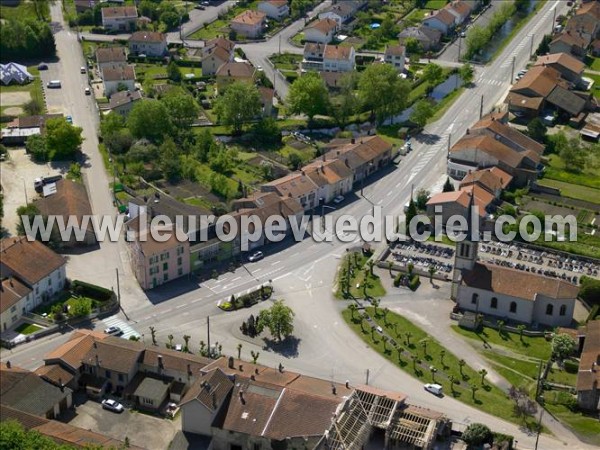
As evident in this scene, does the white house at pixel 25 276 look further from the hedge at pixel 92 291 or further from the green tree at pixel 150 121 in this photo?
the green tree at pixel 150 121

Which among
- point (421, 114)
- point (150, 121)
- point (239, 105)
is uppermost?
point (239, 105)

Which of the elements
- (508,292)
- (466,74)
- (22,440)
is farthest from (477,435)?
(466,74)

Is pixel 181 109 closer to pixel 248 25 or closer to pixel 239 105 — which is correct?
pixel 239 105

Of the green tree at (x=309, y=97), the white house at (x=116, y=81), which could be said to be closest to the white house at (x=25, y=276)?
the green tree at (x=309, y=97)

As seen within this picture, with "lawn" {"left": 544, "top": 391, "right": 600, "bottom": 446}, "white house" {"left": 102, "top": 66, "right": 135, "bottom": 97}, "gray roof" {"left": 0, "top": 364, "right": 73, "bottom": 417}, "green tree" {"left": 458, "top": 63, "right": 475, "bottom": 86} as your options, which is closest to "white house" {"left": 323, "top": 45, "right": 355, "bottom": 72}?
→ "green tree" {"left": 458, "top": 63, "right": 475, "bottom": 86}

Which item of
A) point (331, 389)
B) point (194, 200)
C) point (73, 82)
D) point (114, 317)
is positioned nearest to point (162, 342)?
point (114, 317)

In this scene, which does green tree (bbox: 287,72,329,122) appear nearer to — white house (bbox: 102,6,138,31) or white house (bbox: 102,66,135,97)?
white house (bbox: 102,66,135,97)
